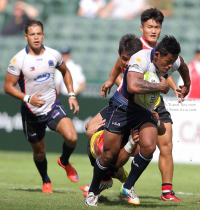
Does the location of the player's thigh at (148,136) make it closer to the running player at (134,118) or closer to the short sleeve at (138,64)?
the running player at (134,118)

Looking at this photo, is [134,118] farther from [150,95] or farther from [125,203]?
[125,203]

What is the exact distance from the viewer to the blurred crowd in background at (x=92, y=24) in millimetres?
17031

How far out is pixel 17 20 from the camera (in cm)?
1848

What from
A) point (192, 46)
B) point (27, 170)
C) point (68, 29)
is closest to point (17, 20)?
point (68, 29)

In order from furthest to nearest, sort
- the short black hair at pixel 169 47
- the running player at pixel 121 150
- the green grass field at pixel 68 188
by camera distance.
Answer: the running player at pixel 121 150 < the green grass field at pixel 68 188 < the short black hair at pixel 169 47

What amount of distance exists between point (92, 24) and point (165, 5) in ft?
9.05

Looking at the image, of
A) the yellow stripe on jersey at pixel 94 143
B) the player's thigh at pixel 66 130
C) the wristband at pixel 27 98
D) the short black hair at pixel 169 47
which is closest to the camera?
the short black hair at pixel 169 47

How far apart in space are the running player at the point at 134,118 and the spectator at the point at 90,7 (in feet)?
39.8

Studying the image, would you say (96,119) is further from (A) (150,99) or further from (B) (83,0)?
(B) (83,0)

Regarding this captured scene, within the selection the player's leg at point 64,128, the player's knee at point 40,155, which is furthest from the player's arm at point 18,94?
the player's knee at point 40,155

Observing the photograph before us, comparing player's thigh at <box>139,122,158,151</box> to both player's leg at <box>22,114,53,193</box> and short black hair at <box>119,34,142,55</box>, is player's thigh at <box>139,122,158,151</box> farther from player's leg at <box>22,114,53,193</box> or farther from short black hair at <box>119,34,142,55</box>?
player's leg at <box>22,114,53,193</box>

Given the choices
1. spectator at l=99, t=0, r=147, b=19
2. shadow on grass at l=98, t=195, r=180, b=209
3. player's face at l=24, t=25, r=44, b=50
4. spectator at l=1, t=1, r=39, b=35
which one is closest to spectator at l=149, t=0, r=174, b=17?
spectator at l=99, t=0, r=147, b=19

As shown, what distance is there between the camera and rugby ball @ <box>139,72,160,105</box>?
568 cm

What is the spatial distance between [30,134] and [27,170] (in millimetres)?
3011
